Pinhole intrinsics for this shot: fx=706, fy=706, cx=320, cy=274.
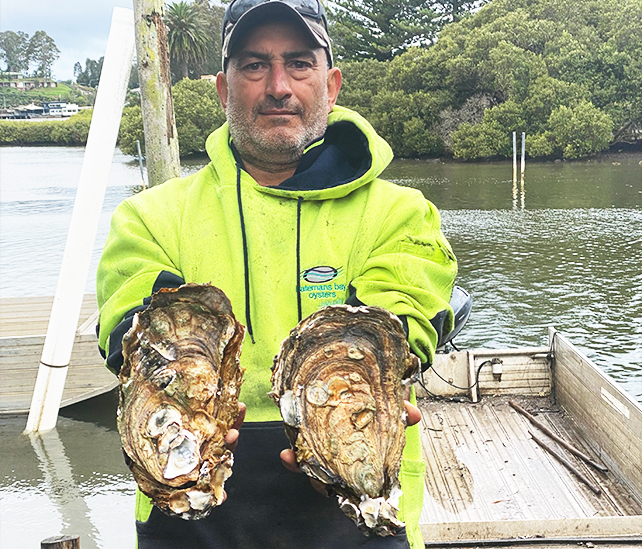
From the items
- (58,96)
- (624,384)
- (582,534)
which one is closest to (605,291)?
(624,384)

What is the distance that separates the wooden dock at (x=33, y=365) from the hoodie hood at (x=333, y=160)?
290 inches

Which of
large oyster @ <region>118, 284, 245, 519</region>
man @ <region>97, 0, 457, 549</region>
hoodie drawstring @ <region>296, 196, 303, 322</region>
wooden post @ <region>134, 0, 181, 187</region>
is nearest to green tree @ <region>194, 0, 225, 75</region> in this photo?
wooden post @ <region>134, 0, 181, 187</region>

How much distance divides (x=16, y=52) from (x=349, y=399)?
19423cm

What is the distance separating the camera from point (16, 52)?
17275 centimetres

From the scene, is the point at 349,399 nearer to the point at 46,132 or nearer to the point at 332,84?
the point at 332,84

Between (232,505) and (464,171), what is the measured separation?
44.0 metres

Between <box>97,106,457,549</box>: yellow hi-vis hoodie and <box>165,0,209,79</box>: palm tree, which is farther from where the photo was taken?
<box>165,0,209,79</box>: palm tree

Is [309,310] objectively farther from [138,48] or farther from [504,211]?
[504,211]

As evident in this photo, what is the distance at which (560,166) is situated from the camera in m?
44.3

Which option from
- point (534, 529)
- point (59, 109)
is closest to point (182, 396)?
point (534, 529)

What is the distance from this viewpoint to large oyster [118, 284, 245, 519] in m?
1.70

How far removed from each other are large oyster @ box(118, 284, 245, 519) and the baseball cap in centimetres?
84

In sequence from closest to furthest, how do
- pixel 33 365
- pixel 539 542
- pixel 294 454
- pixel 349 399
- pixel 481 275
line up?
pixel 294 454, pixel 349 399, pixel 539 542, pixel 33 365, pixel 481 275

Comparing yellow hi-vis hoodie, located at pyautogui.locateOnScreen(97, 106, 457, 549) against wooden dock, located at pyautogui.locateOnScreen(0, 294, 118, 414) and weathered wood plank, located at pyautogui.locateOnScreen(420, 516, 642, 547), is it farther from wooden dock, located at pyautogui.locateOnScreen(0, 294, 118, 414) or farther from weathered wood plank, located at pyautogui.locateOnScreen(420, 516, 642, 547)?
wooden dock, located at pyautogui.locateOnScreen(0, 294, 118, 414)
